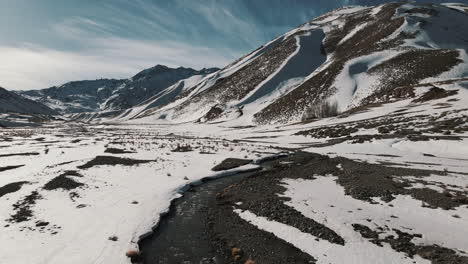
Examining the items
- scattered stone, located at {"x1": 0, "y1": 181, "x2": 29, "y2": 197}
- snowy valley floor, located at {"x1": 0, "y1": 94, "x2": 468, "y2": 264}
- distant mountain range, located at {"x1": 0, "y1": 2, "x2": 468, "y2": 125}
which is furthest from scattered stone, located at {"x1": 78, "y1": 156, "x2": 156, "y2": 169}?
distant mountain range, located at {"x1": 0, "y1": 2, "x2": 468, "y2": 125}

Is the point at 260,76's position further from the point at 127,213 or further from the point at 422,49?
the point at 127,213

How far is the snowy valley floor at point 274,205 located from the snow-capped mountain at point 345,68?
185 ft

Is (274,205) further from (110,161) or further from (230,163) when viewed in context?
(110,161)

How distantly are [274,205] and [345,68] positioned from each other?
99.2 metres

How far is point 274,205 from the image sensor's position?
19531mm

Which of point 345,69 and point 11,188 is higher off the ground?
point 345,69

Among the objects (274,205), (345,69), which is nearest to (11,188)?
(274,205)

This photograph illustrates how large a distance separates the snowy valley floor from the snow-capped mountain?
56437 mm

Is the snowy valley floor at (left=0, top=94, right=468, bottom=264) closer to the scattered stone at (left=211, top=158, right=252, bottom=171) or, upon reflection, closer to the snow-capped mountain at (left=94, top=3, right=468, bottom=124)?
the scattered stone at (left=211, top=158, right=252, bottom=171)

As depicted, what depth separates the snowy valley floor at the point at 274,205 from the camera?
13.5 metres

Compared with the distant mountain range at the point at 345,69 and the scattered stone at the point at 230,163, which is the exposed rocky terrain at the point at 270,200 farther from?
the distant mountain range at the point at 345,69

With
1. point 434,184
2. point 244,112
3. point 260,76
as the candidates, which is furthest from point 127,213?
point 260,76

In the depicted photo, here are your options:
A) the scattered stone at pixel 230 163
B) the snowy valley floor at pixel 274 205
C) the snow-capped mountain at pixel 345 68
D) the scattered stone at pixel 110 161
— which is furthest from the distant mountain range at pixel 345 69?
the scattered stone at pixel 110 161

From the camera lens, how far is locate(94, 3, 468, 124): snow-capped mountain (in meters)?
87.9
